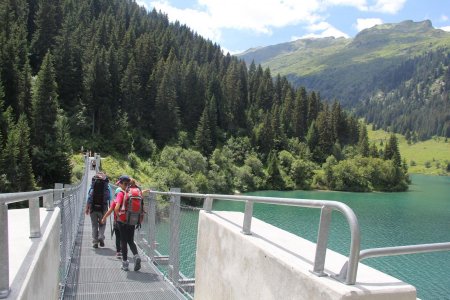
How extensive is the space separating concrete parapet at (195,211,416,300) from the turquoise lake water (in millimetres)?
2040

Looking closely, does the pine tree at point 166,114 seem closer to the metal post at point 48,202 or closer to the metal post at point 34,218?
the metal post at point 48,202

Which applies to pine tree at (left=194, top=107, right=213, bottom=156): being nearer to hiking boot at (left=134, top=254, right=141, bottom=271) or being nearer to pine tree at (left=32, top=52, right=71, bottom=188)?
pine tree at (left=32, top=52, right=71, bottom=188)

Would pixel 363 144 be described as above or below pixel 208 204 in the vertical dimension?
below

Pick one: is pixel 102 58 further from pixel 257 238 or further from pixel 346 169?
pixel 257 238

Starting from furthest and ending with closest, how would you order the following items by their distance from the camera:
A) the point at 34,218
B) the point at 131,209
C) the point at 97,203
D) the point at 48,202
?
the point at 97,203 < the point at 131,209 < the point at 48,202 < the point at 34,218

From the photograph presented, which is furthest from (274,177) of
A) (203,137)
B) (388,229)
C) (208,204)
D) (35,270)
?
(35,270)

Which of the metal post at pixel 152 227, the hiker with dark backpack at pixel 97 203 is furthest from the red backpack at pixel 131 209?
the hiker with dark backpack at pixel 97 203

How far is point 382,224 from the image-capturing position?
51.4 metres

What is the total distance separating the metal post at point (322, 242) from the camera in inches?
110

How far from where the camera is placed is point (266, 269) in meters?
3.45

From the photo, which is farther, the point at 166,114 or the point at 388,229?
the point at 166,114

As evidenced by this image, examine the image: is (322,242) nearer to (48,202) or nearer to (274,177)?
(48,202)

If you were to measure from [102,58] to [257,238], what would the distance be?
83808 millimetres

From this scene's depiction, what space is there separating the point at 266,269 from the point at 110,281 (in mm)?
5012
